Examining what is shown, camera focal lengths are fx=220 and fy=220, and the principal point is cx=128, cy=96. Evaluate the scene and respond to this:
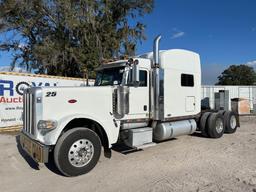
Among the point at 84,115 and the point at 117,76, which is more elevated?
the point at 117,76

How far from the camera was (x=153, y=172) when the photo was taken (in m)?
4.90

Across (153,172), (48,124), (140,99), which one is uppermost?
(140,99)

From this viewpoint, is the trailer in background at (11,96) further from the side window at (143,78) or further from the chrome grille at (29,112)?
the side window at (143,78)

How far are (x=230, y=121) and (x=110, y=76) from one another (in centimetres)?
592

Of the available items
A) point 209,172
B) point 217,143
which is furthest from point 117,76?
point 217,143

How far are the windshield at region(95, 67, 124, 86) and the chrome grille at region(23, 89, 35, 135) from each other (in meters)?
2.08

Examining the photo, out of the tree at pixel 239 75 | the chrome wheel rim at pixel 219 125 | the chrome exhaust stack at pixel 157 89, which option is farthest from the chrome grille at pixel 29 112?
the tree at pixel 239 75

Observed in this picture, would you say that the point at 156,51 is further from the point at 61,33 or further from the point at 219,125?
the point at 61,33

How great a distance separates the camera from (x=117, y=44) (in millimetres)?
18062

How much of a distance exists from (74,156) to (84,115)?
3.01 ft

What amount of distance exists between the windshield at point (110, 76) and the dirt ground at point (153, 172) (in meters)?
2.08

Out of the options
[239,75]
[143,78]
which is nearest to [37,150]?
[143,78]

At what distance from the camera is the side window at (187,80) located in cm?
738

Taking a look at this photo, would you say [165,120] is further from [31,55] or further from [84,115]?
[31,55]
